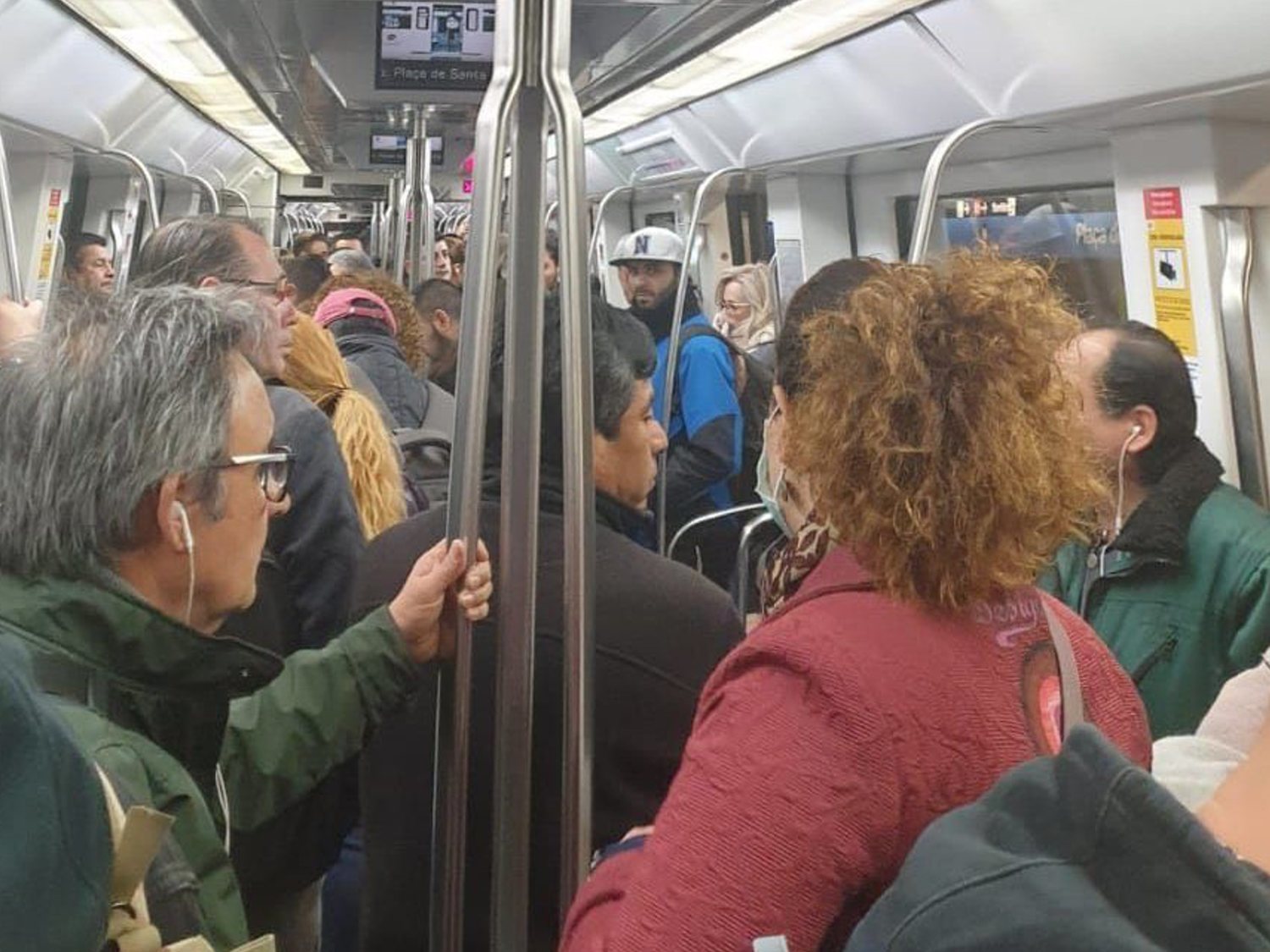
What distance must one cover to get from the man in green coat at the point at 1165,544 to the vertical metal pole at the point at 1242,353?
0.90 m

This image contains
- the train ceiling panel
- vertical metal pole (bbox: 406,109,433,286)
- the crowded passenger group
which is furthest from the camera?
vertical metal pole (bbox: 406,109,433,286)

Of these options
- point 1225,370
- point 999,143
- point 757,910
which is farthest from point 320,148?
point 757,910

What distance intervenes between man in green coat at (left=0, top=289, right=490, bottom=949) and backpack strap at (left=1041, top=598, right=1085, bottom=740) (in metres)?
0.71

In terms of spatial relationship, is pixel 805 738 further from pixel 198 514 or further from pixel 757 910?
pixel 198 514

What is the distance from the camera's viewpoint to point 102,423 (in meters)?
1.35

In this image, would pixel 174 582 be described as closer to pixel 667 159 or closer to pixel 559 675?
pixel 559 675

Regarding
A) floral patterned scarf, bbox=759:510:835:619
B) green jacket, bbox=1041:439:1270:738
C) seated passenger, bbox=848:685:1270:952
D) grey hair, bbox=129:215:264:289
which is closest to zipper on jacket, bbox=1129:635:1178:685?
green jacket, bbox=1041:439:1270:738

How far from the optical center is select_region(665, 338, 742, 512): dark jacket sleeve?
4301mm

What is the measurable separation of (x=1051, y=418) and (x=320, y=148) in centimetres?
1190

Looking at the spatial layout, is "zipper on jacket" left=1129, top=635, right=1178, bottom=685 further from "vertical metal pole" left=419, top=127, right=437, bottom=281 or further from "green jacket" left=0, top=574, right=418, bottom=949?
"vertical metal pole" left=419, top=127, right=437, bottom=281

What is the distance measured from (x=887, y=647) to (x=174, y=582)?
76 cm

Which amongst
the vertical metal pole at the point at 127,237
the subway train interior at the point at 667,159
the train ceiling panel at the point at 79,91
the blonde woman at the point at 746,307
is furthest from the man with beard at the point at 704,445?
the train ceiling panel at the point at 79,91

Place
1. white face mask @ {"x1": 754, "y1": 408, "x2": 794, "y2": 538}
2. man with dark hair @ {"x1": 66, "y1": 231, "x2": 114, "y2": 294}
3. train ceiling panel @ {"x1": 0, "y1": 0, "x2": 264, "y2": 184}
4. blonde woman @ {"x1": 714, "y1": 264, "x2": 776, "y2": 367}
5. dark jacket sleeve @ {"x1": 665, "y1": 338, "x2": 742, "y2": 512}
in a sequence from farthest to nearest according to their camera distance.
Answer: blonde woman @ {"x1": 714, "y1": 264, "x2": 776, "y2": 367} → man with dark hair @ {"x1": 66, "y1": 231, "x2": 114, "y2": 294} → dark jacket sleeve @ {"x1": 665, "y1": 338, "x2": 742, "y2": 512} → train ceiling panel @ {"x1": 0, "y1": 0, "x2": 264, "y2": 184} → white face mask @ {"x1": 754, "y1": 408, "x2": 794, "y2": 538}

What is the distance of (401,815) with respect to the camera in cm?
184
